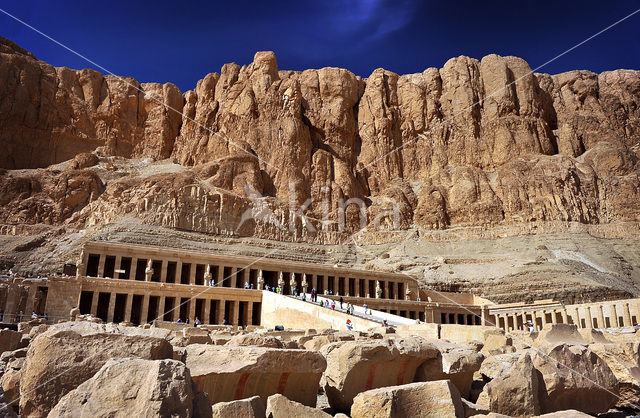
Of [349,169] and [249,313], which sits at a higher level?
[349,169]

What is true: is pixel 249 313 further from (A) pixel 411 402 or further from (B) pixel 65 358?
(B) pixel 65 358

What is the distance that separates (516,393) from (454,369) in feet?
4.12

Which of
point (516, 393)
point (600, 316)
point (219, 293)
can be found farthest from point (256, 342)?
point (600, 316)

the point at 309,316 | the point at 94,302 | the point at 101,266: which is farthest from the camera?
the point at 101,266

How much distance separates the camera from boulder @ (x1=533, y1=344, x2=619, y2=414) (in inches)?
374

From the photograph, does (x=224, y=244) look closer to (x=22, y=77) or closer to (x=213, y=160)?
(x=213, y=160)

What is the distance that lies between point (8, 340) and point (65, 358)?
636 cm

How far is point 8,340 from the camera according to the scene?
1098 cm

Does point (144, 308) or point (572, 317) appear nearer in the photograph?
point (144, 308)

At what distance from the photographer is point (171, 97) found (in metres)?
93.1

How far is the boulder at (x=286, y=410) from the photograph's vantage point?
6.60m

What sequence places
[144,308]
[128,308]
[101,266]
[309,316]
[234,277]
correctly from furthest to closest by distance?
[234,277] < [101,266] < [144,308] < [128,308] < [309,316]

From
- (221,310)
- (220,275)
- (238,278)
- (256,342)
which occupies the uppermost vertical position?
(220,275)

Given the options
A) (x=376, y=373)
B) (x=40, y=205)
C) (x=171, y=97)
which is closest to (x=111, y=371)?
→ (x=376, y=373)
